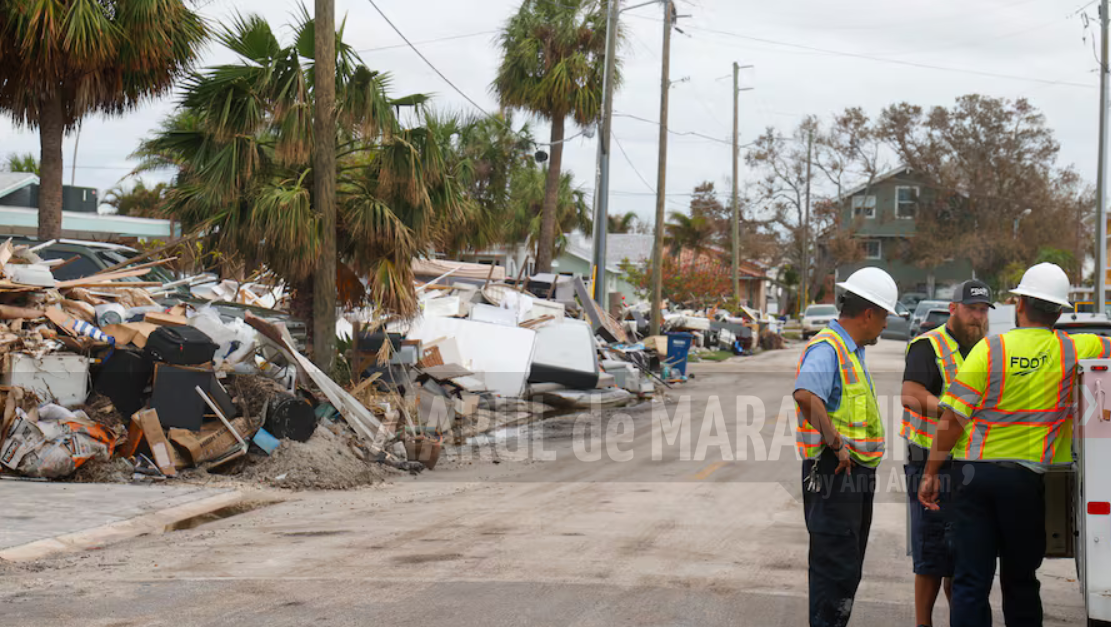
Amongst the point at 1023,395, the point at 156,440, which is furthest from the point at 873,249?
the point at 1023,395

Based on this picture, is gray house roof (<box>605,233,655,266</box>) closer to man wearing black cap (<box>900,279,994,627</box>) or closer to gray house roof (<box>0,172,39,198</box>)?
gray house roof (<box>0,172,39,198</box>)

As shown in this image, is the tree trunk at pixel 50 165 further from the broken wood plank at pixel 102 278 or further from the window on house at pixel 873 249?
the window on house at pixel 873 249

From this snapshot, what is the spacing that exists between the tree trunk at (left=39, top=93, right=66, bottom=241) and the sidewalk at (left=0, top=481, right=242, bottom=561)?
8.42 meters

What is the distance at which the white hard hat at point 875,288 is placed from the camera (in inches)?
195

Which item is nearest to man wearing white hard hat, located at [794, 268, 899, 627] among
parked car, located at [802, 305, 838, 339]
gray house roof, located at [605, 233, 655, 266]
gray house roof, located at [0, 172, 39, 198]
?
gray house roof, located at [0, 172, 39, 198]

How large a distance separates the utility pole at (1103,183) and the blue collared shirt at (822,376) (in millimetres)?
24292

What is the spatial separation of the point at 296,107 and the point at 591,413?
7350 millimetres

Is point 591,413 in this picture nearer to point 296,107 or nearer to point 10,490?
point 296,107

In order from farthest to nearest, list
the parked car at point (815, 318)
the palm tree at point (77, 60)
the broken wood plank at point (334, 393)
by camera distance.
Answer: the parked car at point (815, 318) < the palm tree at point (77, 60) < the broken wood plank at point (334, 393)

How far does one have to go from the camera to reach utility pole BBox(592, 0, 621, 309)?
2681 centimetres

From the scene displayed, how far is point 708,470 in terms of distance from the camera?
11852mm

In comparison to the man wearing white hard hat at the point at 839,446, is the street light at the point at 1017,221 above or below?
above

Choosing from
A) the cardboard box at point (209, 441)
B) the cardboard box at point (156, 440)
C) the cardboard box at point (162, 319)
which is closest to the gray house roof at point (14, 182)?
the cardboard box at point (162, 319)

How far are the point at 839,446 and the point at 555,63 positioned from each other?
26.5m
